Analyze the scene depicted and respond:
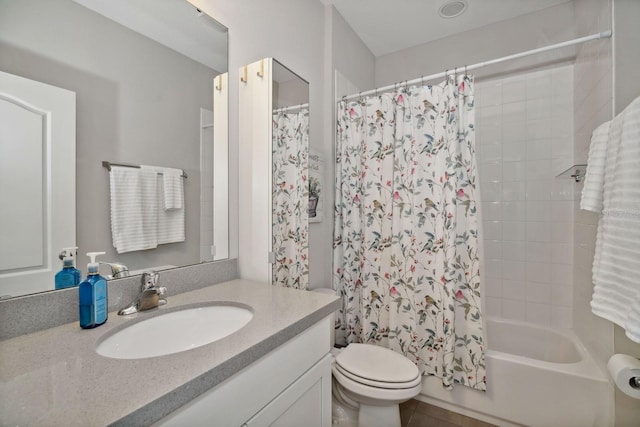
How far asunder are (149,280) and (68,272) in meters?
0.21

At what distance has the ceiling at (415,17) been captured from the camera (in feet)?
6.64

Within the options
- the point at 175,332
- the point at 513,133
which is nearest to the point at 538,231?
the point at 513,133

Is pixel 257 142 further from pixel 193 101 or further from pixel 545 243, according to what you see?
pixel 545 243

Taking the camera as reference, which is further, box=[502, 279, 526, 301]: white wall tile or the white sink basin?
box=[502, 279, 526, 301]: white wall tile

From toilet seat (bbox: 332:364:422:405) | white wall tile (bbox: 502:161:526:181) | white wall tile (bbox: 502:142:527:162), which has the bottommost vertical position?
toilet seat (bbox: 332:364:422:405)

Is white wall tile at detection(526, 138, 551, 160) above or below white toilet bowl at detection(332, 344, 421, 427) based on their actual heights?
above

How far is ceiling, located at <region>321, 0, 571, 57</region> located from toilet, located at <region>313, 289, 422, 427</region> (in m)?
2.31

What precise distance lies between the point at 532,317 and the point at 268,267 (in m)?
2.04

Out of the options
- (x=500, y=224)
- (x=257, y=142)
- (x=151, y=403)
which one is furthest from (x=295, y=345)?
(x=500, y=224)

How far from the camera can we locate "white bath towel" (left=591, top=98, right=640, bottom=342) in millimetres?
935

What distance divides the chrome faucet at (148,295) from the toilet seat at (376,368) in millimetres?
925

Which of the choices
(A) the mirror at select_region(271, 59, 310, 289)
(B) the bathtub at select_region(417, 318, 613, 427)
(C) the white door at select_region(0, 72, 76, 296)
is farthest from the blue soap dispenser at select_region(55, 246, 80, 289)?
(B) the bathtub at select_region(417, 318, 613, 427)

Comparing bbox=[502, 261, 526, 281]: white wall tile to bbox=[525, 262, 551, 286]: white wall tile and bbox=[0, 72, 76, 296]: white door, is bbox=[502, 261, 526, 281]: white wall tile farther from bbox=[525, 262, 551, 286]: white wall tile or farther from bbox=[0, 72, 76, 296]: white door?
bbox=[0, 72, 76, 296]: white door

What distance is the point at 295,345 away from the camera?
838 mm
